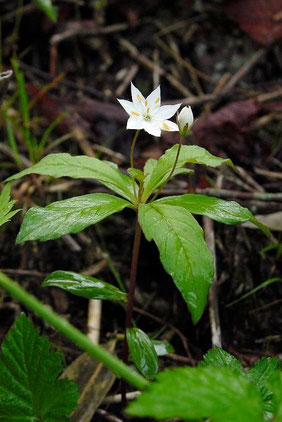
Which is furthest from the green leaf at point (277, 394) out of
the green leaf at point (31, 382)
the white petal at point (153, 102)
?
the white petal at point (153, 102)

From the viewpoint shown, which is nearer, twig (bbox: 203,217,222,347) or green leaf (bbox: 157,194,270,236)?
green leaf (bbox: 157,194,270,236)


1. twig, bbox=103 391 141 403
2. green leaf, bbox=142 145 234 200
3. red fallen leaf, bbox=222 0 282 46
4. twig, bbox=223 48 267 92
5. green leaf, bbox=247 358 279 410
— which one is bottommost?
twig, bbox=103 391 141 403

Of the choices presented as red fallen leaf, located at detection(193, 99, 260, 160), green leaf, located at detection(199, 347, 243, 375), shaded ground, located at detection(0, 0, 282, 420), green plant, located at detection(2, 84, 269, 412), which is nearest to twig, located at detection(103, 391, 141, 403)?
shaded ground, located at detection(0, 0, 282, 420)

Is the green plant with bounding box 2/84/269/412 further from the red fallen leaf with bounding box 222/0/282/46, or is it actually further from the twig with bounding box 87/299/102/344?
the red fallen leaf with bounding box 222/0/282/46

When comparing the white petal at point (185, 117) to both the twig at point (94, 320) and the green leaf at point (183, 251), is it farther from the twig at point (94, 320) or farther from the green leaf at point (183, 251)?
the twig at point (94, 320)

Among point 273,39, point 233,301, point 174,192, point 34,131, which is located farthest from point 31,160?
point 273,39

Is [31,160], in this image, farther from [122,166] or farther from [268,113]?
[268,113]
